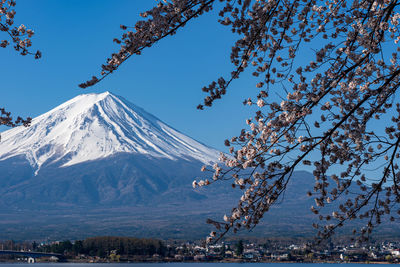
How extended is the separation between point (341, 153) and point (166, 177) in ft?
618

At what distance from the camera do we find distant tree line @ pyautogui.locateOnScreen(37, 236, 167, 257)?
76.8 metres

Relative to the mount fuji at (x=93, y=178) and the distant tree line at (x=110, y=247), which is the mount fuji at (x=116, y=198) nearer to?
the mount fuji at (x=93, y=178)

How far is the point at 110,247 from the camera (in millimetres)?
77125

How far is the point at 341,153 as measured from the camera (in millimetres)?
4582

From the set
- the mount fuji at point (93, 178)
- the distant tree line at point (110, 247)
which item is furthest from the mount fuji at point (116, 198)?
the distant tree line at point (110, 247)

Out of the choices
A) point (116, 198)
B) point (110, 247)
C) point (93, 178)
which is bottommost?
point (110, 247)

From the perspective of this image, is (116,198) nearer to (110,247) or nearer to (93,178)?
(93,178)

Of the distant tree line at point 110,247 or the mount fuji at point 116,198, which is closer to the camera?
the distant tree line at point 110,247

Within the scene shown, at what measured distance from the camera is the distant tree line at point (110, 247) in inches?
3022

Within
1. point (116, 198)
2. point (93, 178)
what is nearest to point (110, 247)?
point (116, 198)

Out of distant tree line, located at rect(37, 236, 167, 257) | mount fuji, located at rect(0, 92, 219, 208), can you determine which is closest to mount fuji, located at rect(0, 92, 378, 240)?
mount fuji, located at rect(0, 92, 219, 208)

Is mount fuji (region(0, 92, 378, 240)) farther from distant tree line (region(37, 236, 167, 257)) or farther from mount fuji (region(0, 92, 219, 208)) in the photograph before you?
distant tree line (region(37, 236, 167, 257))

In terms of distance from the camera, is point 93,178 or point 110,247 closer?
point 110,247

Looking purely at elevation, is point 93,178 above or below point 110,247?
above
